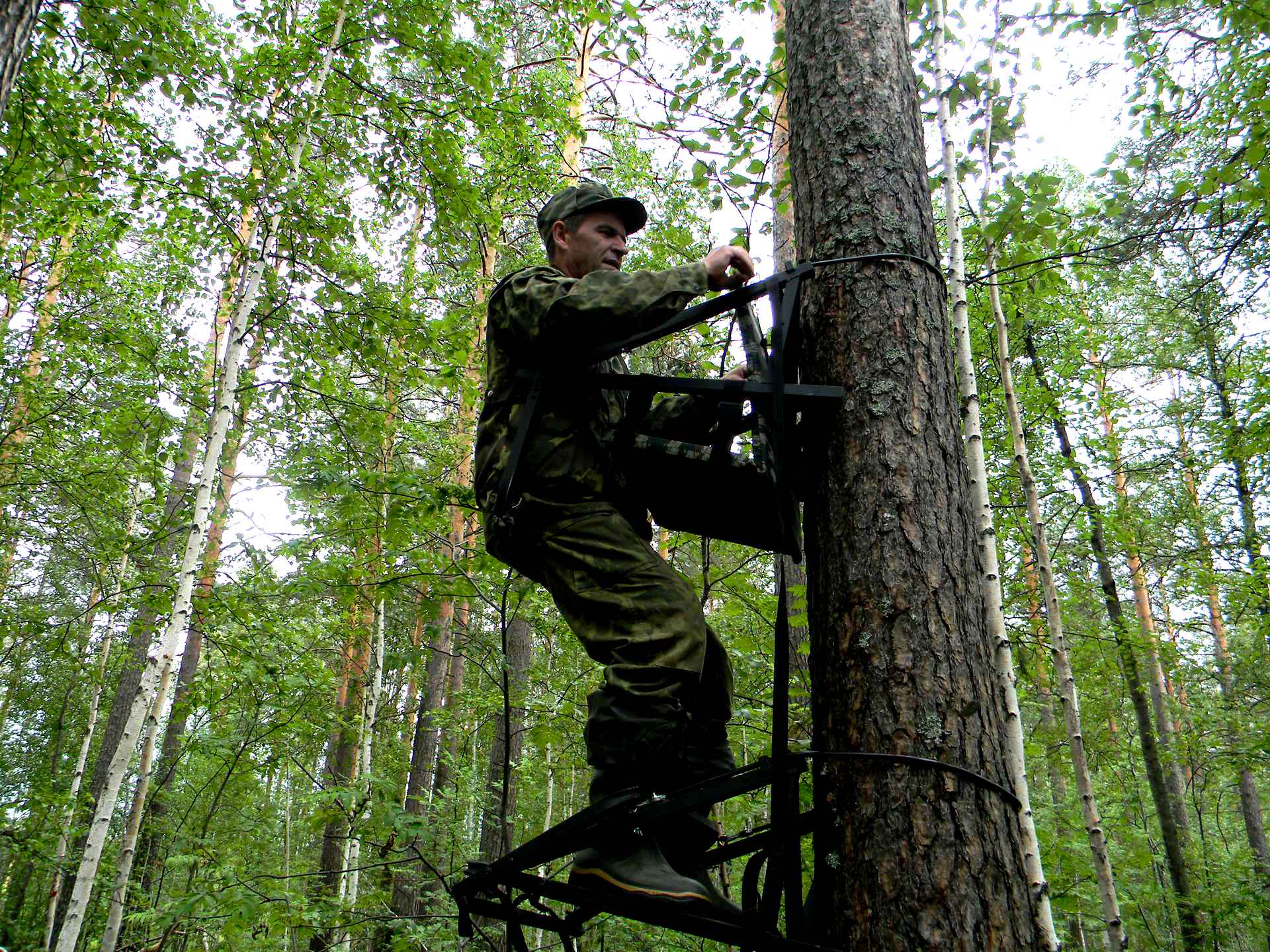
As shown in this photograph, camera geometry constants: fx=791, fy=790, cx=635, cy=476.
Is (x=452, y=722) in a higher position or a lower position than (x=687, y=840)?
higher

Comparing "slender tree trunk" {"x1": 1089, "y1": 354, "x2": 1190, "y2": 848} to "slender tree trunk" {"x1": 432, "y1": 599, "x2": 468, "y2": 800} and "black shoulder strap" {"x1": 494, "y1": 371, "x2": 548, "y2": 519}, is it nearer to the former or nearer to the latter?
"slender tree trunk" {"x1": 432, "y1": 599, "x2": 468, "y2": 800}

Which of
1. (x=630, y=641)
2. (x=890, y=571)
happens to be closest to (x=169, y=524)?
(x=630, y=641)

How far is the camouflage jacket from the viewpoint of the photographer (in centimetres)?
221

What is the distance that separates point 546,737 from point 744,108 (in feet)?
14.8

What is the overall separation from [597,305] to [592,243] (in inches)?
26.4

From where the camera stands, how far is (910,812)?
1724mm

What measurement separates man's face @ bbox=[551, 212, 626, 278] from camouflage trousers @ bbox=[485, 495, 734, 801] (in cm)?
93

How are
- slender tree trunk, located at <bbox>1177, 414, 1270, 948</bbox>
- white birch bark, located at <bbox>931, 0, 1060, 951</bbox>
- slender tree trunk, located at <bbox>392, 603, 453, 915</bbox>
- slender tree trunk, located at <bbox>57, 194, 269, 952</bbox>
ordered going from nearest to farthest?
white birch bark, located at <bbox>931, 0, 1060, 951</bbox>, slender tree trunk, located at <bbox>57, 194, 269, 952</bbox>, slender tree trunk, located at <bbox>392, 603, 453, 915</bbox>, slender tree trunk, located at <bbox>1177, 414, 1270, 948</bbox>

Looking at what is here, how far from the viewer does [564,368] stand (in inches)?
93.4

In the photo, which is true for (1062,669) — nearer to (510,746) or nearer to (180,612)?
(510,746)

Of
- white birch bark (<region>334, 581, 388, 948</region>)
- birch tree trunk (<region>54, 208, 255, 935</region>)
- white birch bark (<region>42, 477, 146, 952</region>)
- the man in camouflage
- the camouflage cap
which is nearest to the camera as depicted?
the man in camouflage

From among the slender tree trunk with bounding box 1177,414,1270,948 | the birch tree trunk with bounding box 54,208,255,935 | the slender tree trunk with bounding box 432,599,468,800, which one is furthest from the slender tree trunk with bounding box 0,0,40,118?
the slender tree trunk with bounding box 1177,414,1270,948

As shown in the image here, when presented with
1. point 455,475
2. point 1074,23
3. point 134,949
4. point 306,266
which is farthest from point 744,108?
point 134,949

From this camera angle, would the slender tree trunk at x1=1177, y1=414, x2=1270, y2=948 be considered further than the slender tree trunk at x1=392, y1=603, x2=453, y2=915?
Yes
